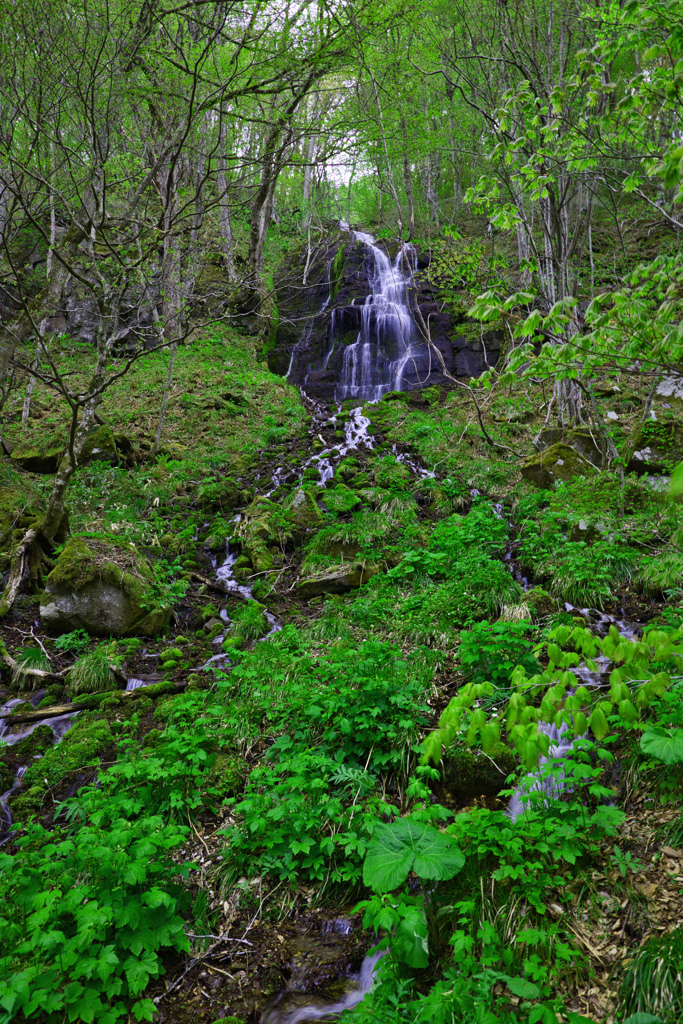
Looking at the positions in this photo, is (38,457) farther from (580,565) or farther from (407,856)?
(407,856)

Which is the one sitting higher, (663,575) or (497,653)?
(663,575)

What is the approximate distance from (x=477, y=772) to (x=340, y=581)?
314 cm

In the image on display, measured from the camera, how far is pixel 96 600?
5.66 m

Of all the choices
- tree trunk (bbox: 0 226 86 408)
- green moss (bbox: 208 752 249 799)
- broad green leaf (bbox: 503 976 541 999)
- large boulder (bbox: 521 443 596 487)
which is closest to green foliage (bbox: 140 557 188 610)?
green moss (bbox: 208 752 249 799)

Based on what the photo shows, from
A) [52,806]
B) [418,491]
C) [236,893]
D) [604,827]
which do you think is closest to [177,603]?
[52,806]

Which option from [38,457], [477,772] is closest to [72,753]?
[477,772]

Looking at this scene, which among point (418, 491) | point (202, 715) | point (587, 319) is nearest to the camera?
point (587, 319)

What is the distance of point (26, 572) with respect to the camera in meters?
6.09

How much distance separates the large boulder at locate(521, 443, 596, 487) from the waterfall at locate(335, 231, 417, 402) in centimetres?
723

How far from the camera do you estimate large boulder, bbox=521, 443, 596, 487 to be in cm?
787

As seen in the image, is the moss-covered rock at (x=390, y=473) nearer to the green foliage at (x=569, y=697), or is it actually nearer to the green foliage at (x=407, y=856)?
the green foliage at (x=407, y=856)

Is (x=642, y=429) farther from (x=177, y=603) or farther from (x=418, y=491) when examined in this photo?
(x=177, y=603)

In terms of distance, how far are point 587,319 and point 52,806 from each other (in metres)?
4.76

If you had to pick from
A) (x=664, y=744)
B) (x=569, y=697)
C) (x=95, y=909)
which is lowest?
(x=95, y=909)
